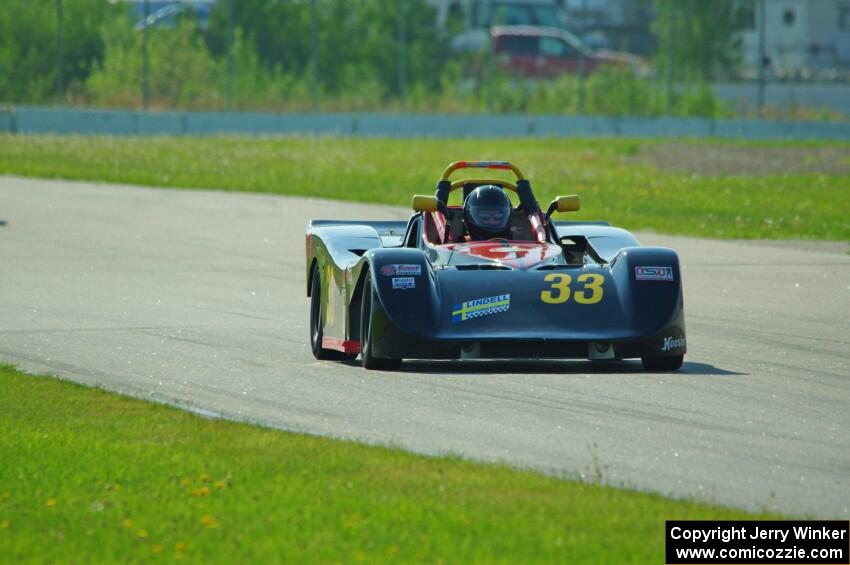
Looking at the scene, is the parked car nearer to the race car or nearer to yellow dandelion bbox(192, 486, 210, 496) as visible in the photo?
the race car

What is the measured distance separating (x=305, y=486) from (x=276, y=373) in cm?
356

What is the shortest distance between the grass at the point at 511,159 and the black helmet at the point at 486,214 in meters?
11.4

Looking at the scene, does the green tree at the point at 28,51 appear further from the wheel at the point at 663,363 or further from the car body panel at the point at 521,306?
the wheel at the point at 663,363

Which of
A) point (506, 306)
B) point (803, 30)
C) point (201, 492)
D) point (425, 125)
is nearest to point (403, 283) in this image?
point (506, 306)

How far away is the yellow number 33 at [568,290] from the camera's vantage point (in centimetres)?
1059

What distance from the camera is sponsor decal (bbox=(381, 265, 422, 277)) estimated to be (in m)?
10.6

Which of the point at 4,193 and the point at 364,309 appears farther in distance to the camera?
the point at 4,193

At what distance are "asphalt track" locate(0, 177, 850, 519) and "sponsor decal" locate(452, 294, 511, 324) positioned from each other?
0.36 meters

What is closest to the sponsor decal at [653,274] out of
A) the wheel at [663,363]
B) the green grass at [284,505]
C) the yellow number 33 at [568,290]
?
the yellow number 33 at [568,290]

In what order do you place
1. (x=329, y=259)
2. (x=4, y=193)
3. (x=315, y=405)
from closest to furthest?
(x=315, y=405), (x=329, y=259), (x=4, y=193)

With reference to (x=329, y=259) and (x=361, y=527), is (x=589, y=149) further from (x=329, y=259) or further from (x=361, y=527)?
(x=361, y=527)

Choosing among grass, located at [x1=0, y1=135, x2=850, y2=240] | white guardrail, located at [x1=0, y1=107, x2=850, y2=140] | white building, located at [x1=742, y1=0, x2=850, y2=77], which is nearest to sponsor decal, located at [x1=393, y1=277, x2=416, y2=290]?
grass, located at [x1=0, y1=135, x2=850, y2=240]

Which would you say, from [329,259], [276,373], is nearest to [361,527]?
[276,373]

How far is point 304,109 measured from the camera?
54844 millimetres
